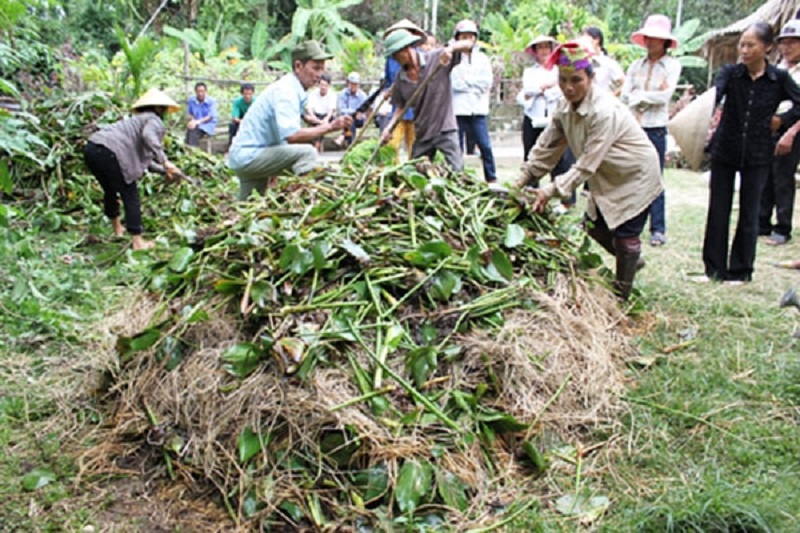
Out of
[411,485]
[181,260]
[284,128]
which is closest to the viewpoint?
[411,485]

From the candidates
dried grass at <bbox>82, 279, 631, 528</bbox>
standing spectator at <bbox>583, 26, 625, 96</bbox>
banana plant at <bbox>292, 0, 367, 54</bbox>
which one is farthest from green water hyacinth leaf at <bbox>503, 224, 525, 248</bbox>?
banana plant at <bbox>292, 0, 367, 54</bbox>

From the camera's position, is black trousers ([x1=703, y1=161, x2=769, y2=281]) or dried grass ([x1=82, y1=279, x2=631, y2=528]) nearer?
dried grass ([x1=82, y1=279, x2=631, y2=528])

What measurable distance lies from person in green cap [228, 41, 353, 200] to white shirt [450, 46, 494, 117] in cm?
270

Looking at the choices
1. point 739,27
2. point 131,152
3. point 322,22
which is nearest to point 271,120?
point 131,152

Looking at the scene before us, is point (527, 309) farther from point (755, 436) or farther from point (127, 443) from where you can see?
point (127, 443)

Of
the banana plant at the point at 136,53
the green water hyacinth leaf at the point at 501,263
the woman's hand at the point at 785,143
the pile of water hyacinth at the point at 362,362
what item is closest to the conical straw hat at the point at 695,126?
the woman's hand at the point at 785,143

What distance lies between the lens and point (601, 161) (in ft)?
12.0

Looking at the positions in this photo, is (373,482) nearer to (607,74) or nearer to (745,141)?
(745,141)

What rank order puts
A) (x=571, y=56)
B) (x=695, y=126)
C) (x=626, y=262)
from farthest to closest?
(x=695, y=126)
(x=626, y=262)
(x=571, y=56)

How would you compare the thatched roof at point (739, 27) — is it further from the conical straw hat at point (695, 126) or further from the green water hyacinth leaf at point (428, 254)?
the green water hyacinth leaf at point (428, 254)

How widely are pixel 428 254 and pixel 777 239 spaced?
405 cm

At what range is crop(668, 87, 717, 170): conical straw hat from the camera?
459cm

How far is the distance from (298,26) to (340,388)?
1886 centimetres

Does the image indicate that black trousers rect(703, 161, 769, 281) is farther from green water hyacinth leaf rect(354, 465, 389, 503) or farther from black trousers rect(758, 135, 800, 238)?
green water hyacinth leaf rect(354, 465, 389, 503)
